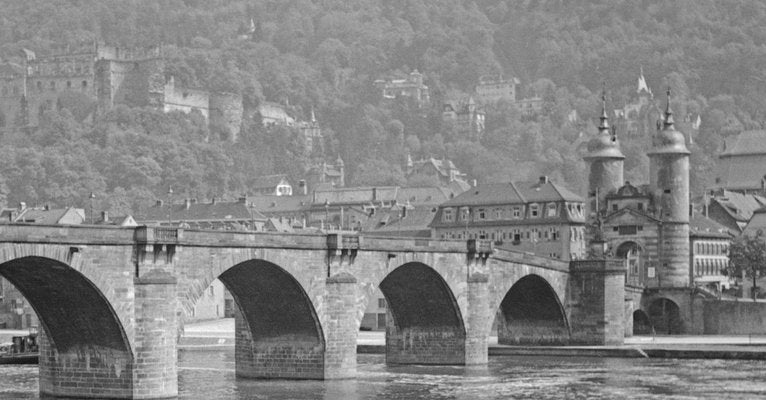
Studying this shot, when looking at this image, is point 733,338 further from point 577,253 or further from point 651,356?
point 577,253

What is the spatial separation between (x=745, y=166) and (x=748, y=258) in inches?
1722

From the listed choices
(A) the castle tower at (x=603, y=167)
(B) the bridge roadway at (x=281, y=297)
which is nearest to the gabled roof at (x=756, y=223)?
(A) the castle tower at (x=603, y=167)

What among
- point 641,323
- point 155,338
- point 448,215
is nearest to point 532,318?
point 641,323

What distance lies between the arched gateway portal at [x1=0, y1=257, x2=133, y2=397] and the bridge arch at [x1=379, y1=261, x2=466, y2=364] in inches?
978

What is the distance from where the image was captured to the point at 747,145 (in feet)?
591

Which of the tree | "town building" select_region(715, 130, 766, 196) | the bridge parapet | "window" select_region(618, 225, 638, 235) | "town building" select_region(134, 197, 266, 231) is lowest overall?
the bridge parapet

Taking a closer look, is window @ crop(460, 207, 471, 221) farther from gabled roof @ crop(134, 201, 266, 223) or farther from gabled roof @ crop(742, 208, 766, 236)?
gabled roof @ crop(134, 201, 266, 223)

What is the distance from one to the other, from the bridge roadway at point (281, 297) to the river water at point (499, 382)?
2055 millimetres

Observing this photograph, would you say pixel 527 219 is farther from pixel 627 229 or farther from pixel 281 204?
pixel 281 204

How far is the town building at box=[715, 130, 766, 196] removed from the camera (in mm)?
177000

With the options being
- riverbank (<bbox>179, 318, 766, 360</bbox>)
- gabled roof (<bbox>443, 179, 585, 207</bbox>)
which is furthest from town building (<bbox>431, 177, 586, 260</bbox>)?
riverbank (<bbox>179, 318, 766, 360</bbox>)

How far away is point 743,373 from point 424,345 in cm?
1644

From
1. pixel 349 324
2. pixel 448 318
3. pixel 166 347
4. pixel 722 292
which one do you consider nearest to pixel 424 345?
pixel 448 318

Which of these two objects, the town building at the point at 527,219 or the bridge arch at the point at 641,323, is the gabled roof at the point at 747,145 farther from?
the bridge arch at the point at 641,323
